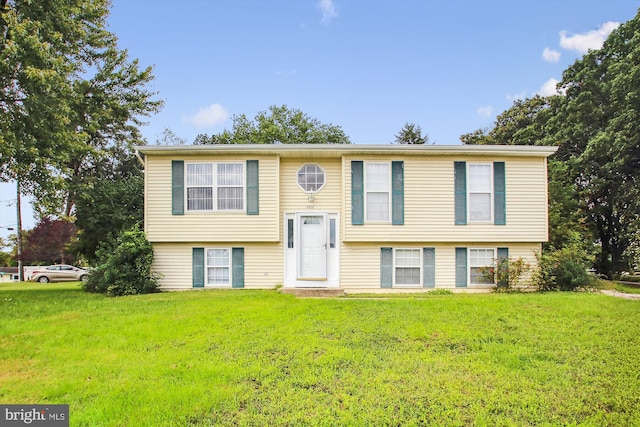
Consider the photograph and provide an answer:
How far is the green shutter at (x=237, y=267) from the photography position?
1204 centimetres

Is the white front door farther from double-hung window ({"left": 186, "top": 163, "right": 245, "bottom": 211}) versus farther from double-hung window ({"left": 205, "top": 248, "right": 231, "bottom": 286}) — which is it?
double-hung window ({"left": 205, "top": 248, "right": 231, "bottom": 286})

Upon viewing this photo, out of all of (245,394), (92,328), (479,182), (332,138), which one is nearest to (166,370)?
(245,394)

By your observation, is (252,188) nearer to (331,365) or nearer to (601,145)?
(331,365)

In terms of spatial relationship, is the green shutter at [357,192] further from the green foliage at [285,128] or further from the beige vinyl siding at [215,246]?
the green foliage at [285,128]

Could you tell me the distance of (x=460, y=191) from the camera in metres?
12.2

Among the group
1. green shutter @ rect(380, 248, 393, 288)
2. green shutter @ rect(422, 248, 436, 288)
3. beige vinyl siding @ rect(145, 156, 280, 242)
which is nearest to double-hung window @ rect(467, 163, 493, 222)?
green shutter @ rect(422, 248, 436, 288)

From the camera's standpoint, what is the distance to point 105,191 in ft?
51.9

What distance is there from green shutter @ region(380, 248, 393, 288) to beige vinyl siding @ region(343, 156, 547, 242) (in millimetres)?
508

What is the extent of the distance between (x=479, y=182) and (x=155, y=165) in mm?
10378

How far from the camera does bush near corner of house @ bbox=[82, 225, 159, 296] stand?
11.5 meters

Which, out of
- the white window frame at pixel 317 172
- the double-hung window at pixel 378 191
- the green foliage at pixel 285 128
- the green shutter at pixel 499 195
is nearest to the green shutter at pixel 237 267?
the white window frame at pixel 317 172

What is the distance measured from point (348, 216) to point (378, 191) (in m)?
1.26

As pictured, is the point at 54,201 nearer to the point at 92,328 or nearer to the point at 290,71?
the point at 92,328

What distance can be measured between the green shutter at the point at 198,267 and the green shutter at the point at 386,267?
18.7ft
